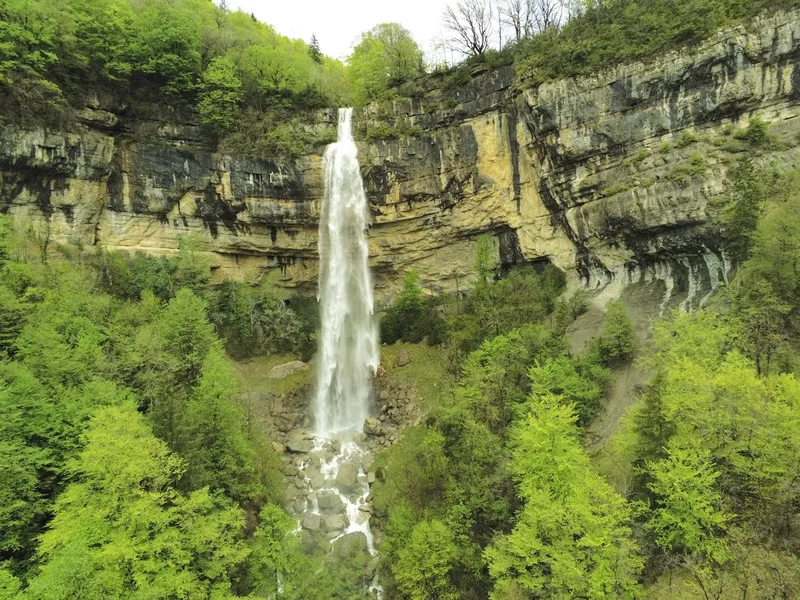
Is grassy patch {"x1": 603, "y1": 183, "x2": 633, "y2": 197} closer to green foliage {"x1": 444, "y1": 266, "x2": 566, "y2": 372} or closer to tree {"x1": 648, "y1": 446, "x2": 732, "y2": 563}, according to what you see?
green foliage {"x1": 444, "y1": 266, "x2": 566, "y2": 372}

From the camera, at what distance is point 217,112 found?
31859 mm

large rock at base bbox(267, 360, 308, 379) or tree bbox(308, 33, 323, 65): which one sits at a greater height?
tree bbox(308, 33, 323, 65)

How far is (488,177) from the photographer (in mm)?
32406

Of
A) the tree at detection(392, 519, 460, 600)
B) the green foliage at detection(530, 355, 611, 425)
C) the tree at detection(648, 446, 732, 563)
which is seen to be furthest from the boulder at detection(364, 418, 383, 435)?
the tree at detection(648, 446, 732, 563)

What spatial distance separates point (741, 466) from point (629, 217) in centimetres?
1799

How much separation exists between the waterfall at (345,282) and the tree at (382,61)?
4169mm

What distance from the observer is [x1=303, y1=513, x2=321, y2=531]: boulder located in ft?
65.7

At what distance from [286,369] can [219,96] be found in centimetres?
2037

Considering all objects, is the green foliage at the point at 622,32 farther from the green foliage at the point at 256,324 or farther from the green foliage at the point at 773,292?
the green foliage at the point at 256,324

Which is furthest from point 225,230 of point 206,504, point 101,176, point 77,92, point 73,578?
point 73,578

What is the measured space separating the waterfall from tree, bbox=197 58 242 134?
297 inches

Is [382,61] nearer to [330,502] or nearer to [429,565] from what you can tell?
[330,502]

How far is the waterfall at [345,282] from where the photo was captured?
3088 cm

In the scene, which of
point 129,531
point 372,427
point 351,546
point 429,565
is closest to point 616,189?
point 372,427
